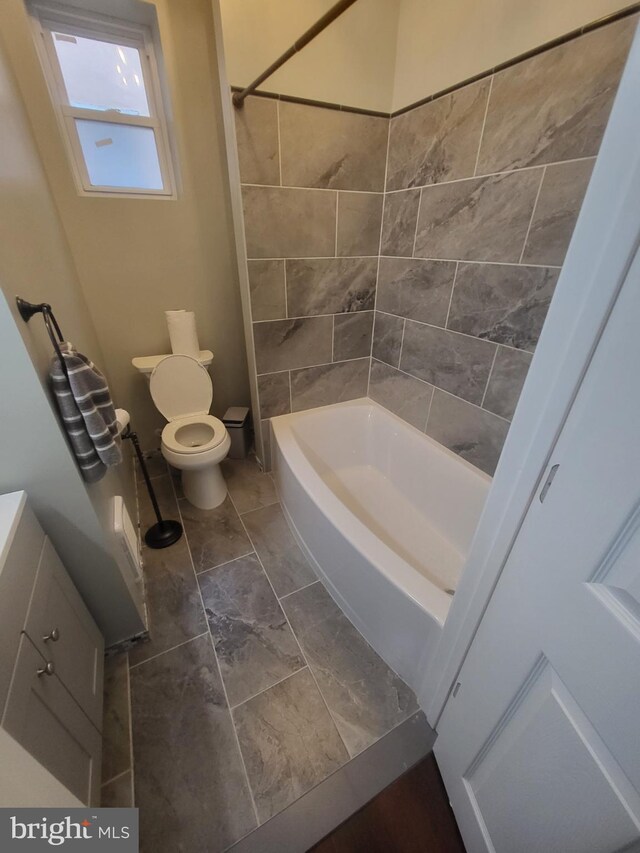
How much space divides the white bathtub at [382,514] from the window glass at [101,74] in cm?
191

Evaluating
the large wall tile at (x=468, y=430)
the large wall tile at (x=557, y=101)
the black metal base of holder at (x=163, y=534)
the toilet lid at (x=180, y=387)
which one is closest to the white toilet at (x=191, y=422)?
the toilet lid at (x=180, y=387)

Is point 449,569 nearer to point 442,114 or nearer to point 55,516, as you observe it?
point 55,516

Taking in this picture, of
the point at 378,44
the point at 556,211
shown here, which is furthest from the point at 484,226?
the point at 378,44

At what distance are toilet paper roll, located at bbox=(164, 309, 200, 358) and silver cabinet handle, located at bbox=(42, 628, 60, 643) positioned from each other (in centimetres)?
157

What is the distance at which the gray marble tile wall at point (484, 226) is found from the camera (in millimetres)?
1064

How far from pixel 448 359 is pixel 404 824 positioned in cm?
169

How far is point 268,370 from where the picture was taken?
6.54 ft

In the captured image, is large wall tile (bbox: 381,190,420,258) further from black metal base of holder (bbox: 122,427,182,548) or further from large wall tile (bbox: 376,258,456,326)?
black metal base of holder (bbox: 122,427,182,548)

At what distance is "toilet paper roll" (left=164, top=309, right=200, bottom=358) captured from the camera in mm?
2014

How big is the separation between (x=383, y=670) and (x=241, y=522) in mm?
1039

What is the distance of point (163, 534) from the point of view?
180 cm

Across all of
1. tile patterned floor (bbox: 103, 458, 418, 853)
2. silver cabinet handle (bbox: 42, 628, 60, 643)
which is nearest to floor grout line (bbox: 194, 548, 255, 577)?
tile patterned floor (bbox: 103, 458, 418, 853)

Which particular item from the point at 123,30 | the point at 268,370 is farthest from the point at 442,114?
the point at 123,30

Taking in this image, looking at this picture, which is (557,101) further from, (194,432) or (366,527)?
(194,432)
